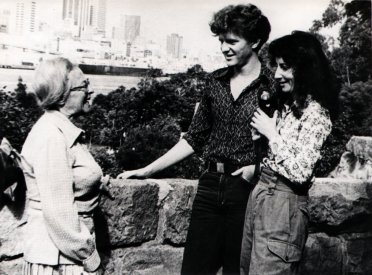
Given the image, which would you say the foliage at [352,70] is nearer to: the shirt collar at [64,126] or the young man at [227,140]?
the young man at [227,140]

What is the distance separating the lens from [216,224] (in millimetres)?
2086

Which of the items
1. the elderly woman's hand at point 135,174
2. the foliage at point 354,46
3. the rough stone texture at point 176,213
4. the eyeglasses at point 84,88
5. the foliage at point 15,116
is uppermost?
the foliage at point 354,46

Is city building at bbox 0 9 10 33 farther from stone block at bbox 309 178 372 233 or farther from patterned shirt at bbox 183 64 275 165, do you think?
stone block at bbox 309 178 372 233

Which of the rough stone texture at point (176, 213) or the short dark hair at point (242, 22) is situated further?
the rough stone texture at point (176, 213)

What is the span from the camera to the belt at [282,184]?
5.91 ft

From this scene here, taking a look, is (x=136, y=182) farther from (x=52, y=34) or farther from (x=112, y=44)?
(x=112, y=44)

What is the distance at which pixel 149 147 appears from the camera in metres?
4.92

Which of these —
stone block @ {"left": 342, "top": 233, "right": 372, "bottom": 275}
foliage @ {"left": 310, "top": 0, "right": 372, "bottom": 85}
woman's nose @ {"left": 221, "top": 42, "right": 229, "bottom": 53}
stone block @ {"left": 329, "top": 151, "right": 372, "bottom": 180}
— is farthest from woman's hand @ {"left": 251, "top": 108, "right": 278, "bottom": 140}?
foliage @ {"left": 310, "top": 0, "right": 372, "bottom": 85}

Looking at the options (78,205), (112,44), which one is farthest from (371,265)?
(112,44)

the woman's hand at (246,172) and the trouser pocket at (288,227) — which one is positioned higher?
the woman's hand at (246,172)

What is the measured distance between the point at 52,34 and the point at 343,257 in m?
2.22

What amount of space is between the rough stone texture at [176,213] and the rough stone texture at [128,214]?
0.06 meters

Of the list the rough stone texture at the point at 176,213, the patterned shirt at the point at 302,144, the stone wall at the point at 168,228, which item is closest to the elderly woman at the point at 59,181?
the stone wall at the point at 168,228

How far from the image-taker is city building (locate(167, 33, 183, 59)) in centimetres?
383
